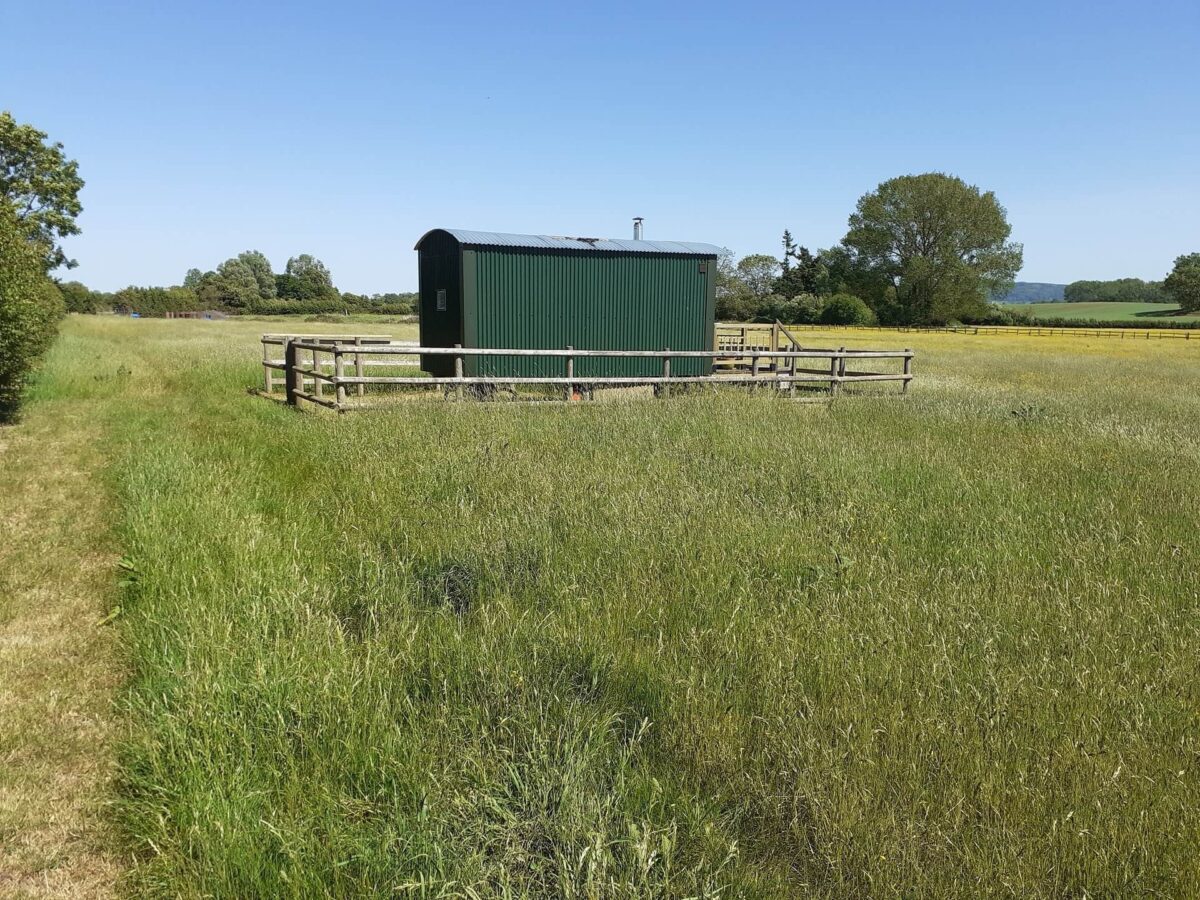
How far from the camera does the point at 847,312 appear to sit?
70.7m

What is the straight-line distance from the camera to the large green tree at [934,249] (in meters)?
72.1

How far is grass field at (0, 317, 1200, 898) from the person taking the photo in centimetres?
274

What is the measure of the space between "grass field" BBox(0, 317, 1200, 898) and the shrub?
65.6 m

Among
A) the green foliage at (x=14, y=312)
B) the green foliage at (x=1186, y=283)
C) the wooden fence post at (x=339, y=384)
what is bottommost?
the wooden fence post at (x=339, y=384)

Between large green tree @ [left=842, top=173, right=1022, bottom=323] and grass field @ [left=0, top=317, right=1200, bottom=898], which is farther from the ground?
large green tree @ [left=842, top=173, right=1022, bottom=323]

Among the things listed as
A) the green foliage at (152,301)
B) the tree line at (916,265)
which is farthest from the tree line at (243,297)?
the tree line at (916,265)

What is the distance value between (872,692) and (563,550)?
2.47 meters

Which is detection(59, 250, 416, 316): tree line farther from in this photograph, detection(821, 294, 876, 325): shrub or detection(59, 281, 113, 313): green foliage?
detection(821, 294, 876, 325): shrub

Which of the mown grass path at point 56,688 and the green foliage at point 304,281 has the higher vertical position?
the green foliage at point 304,281

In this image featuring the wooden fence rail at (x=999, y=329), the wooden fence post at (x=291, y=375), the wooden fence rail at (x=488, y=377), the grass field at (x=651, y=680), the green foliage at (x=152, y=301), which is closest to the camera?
the grass field at (x=651, y=680)

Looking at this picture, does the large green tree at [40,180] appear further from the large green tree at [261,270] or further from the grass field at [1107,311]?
the grass field at [1107,311]

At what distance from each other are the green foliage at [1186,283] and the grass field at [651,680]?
112577 millimetres

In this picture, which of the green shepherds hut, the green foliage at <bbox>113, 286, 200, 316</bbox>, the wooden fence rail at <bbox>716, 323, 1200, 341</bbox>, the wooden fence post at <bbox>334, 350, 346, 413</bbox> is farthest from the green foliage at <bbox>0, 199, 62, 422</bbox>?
the green foliage at <bbox>113, 286, 200, 316</bbox>

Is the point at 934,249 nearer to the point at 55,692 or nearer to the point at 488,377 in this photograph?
the point at 488,377
